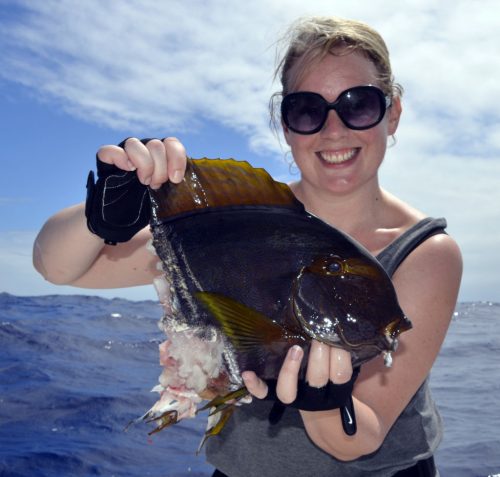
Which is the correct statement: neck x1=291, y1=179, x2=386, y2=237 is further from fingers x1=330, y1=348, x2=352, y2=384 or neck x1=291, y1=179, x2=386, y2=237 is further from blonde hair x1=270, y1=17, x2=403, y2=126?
fingers x1=330, y1=348, x2=352, y2=384

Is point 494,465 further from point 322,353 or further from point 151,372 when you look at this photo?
point 151,372

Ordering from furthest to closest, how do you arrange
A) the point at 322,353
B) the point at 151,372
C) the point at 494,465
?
the point at 151,372
the point at 494,465
the point at 322,353

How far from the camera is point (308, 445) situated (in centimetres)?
303

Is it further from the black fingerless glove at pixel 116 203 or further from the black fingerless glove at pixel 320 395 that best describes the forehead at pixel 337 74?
the black fingerless glove at pixel 320 395

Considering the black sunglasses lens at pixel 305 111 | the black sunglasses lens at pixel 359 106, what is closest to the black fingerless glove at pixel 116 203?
the black sunglasses lens at pixel 305 111

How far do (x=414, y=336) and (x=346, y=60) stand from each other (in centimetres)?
154

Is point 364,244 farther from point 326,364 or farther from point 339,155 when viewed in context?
point 326,364

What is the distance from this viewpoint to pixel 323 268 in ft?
6.62

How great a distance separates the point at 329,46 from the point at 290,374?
74.8 inches

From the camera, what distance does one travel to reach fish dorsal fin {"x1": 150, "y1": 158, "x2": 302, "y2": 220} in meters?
2.12

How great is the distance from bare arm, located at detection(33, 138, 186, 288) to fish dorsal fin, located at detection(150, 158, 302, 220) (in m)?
0.06

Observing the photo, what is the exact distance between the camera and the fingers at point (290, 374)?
1.96 metres

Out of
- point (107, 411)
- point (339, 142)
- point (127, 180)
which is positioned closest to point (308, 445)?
point (339, 142)

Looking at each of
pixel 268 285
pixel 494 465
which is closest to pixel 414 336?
pixel 268 285
